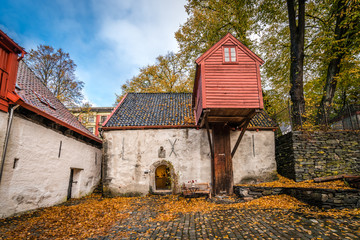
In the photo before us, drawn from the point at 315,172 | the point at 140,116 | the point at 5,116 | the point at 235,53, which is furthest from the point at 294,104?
the point at 5,116

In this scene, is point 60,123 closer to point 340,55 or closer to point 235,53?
point 235,53

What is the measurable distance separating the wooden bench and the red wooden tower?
1.79 ft

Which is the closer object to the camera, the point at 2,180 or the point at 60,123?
the point at 2,180

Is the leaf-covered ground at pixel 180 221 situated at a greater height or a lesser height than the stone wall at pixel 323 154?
lesser

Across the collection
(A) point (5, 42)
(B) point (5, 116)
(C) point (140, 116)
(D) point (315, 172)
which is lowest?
(D) point (315, 172)

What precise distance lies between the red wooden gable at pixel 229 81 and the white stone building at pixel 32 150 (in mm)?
6740

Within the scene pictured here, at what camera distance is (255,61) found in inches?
370

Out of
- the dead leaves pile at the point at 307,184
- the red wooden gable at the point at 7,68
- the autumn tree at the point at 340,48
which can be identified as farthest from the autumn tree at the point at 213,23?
the red wooden gable at the point at 7,68

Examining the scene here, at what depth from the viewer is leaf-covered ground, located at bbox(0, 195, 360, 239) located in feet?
16.8

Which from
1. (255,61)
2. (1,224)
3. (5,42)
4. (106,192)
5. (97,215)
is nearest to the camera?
(1,224)

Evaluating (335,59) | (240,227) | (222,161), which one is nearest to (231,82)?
(222,161)

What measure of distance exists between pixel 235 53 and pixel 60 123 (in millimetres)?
8791

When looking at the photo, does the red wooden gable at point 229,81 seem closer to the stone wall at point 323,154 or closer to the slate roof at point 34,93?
the stone wall at point 323,154

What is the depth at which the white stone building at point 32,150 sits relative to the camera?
6145 millimetres
